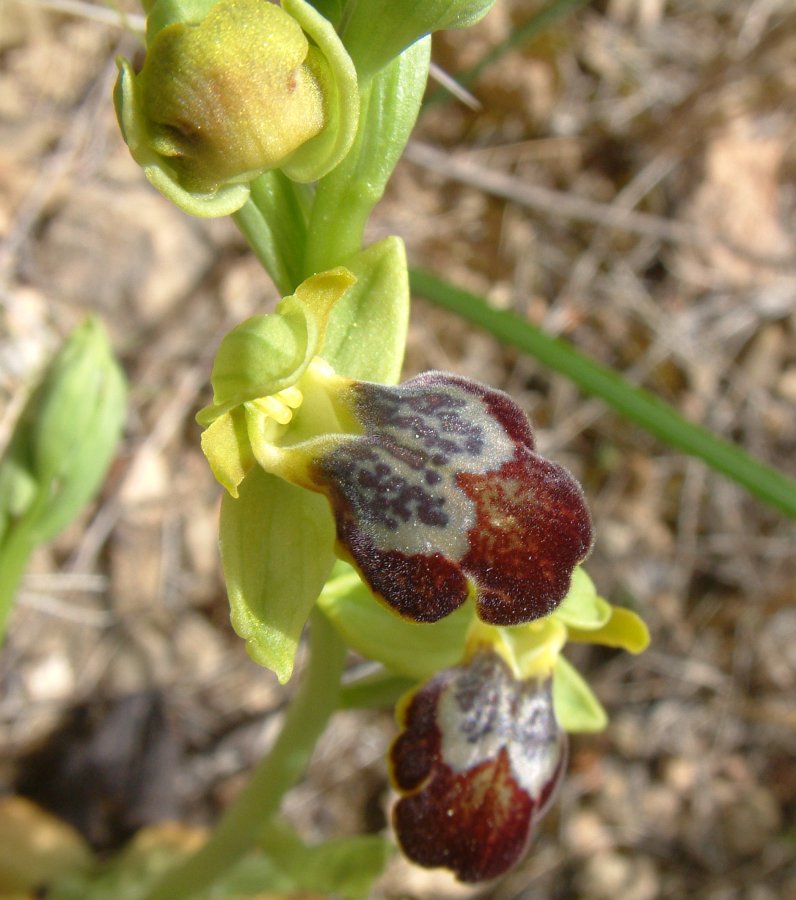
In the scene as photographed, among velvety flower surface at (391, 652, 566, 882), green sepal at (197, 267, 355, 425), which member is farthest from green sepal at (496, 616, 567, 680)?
green sepal at (197, 267, 355, 425)

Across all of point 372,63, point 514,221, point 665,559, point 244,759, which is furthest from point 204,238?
point 372,63

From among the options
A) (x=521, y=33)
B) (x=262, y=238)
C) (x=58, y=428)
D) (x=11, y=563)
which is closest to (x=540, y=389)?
(x=521, y=33)

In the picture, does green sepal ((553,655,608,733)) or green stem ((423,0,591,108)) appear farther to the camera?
green stem ((423,0,591,108))

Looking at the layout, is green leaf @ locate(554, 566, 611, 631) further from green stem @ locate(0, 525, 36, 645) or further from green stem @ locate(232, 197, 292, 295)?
green stem @ locate(0, 525, 36, 645)

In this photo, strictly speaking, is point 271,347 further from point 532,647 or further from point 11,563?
point 11,563

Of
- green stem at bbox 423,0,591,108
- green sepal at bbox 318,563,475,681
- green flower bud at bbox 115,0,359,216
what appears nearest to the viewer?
green flower bud at bbox 115,0,359,216
